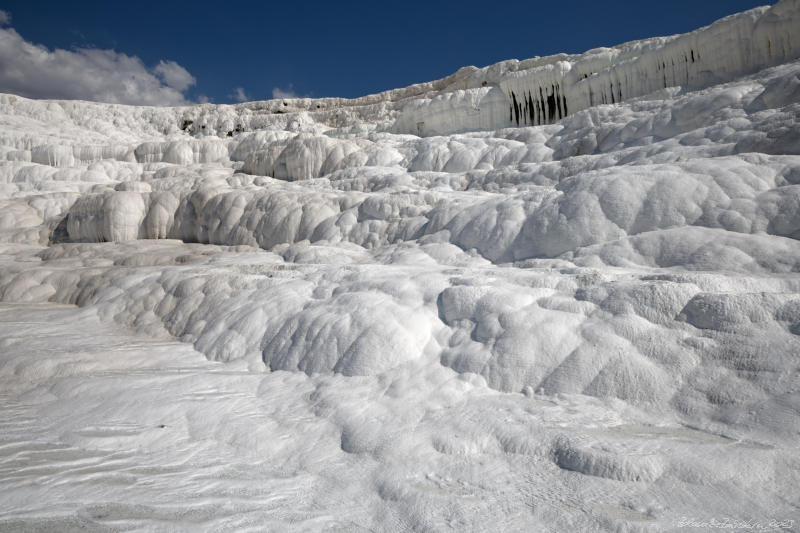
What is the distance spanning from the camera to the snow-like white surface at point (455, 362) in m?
Result: 2.36

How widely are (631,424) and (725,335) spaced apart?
1.07 m

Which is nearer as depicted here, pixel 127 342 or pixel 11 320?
pixel 127 342

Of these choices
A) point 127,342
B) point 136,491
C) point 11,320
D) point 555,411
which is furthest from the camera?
point 11,320

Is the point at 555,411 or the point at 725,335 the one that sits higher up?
the point at 725,335

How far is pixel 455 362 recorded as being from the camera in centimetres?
→ 376

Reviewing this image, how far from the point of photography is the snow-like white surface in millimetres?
2355

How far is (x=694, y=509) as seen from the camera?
6.88 feet

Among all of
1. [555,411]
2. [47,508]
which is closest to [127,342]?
[47,508]

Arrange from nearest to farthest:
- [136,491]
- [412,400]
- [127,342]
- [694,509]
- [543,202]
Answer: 1. [694,509]
2. [136,491]
3. [412,400]
4. [127,342]
5. [543,202]

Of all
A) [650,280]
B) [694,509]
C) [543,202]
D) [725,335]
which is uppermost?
[543,202]

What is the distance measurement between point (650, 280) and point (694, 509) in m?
2.29

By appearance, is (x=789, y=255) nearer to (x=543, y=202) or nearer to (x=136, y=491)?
(x=543, y=202)

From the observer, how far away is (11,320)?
5.93 meters

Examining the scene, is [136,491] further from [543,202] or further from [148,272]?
[543,202]
